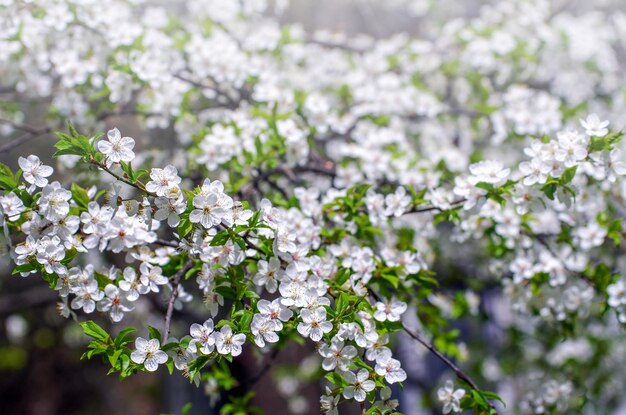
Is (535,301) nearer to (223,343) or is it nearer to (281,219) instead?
(281,219)

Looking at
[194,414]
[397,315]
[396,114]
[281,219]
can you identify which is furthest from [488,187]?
[194,414]

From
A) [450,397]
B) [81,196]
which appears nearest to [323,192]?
[450,397]

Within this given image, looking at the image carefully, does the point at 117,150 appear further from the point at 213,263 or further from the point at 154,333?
the point at 154,333

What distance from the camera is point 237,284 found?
88.4 inches

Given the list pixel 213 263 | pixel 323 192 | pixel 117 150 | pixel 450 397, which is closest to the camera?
pixel 117 150

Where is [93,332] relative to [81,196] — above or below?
below

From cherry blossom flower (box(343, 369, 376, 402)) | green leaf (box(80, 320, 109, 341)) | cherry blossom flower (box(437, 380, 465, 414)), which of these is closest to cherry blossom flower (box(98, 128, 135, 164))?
green leaf (box(80, 320, 109, 341))

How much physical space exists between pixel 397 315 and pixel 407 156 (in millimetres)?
1495

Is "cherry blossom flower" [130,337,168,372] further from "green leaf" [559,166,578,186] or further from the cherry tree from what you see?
"green leaf" [559,166,578,186]

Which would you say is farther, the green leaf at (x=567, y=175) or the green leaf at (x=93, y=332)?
the green leaf at (x=567, y=175)

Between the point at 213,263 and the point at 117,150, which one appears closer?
the point at 117,150

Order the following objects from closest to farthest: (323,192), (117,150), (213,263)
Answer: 1. (117,150)
2. (213,263)
3. (323,192)

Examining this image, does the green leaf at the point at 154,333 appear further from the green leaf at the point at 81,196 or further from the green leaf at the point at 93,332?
the green leaf at the point at 81,196

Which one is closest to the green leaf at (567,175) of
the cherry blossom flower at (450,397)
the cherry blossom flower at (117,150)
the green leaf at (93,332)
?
the cherry blossom flower at (450,397)
